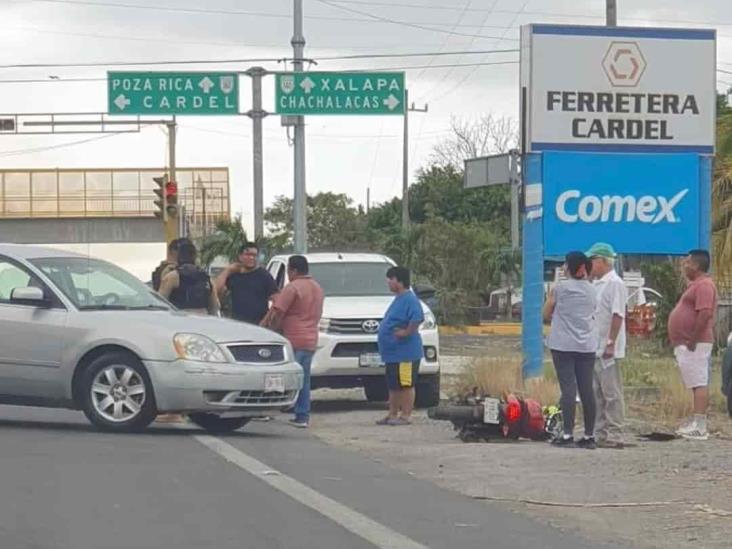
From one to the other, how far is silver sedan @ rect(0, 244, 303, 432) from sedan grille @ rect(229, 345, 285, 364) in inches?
0.4

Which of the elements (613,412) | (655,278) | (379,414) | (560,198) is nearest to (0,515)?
(613,412)

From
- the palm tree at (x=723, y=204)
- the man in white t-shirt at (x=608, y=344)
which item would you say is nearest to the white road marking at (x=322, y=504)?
the man in white t-shirt at (x=608, y=344)

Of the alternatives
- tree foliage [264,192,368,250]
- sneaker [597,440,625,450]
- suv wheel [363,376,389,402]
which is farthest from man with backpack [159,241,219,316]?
tree foliage [264,192,368,250]

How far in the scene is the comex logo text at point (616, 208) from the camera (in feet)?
55.5

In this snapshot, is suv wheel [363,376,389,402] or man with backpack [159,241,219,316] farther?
suv wheel [363,376,389,402]

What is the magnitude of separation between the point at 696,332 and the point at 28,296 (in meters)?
6.00

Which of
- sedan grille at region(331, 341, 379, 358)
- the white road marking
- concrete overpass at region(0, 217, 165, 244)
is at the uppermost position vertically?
concrete overpass at region(0, 217, 165, 244)

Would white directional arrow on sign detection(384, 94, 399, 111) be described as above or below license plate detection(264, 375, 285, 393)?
above

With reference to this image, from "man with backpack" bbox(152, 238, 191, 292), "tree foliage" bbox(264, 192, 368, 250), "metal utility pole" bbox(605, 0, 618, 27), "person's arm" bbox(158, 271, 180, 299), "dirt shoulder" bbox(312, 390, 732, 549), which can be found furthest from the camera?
"tree foliage" bbox(264, 192, 368, 250)

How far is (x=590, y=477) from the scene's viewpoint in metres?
11.1

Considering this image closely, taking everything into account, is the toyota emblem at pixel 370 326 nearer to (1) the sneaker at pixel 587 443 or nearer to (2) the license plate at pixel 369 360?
(2) the license plate at pixel 369 360

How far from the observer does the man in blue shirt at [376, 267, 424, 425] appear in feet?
48.1

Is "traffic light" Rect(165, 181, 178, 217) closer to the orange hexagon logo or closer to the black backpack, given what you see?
the orange hexagon logo

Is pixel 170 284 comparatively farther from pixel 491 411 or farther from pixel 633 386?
pixel 633 386
